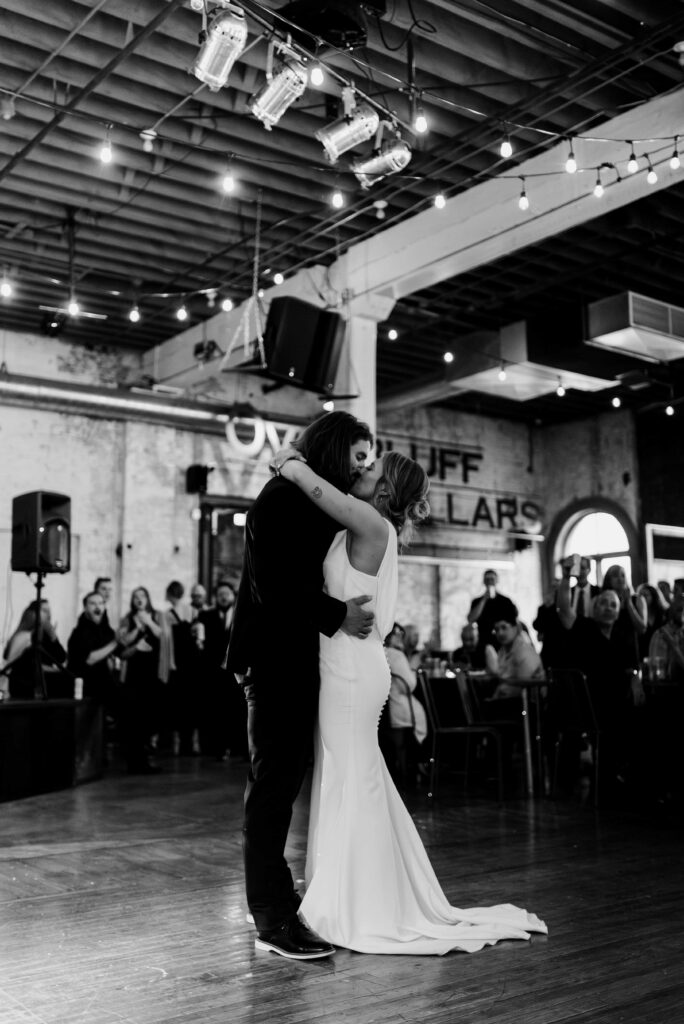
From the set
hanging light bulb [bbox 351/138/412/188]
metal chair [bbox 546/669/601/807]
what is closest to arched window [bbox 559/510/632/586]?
metal chair [bbox 546/669/601/807]

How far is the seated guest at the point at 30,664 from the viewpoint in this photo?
7.59 meters

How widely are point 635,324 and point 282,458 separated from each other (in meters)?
6.51

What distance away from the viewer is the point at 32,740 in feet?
22.8

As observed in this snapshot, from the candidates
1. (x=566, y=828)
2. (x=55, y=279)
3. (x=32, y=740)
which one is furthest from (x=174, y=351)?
(x=566, y=828)

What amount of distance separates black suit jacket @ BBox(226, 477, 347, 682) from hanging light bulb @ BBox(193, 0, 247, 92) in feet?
9.64

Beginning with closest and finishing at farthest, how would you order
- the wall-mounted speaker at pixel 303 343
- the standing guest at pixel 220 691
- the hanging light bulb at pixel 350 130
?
the hanging light bulb at pixel 350 130, the wall-mounted speaker at pixel 303 343, the standing guest at pixel 220 691

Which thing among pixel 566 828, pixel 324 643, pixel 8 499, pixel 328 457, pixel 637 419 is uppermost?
pixel 637 419

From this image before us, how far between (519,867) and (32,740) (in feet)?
13.0

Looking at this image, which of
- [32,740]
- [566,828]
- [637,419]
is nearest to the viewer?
[566,828]

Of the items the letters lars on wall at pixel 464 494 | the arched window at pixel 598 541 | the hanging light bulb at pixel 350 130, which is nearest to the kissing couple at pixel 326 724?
the hanging light bulb at pixel 350 130

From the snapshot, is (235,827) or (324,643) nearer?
(324,643)

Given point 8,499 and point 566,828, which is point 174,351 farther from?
point 566,828

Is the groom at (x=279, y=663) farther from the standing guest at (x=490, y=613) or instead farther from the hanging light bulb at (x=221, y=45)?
the standing guest at (x=490, y=613)

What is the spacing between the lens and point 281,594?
294cm
